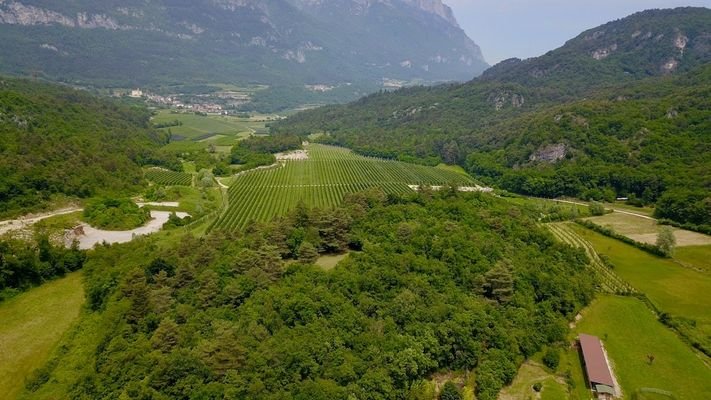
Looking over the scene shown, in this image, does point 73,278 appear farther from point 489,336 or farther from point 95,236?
point 489,336

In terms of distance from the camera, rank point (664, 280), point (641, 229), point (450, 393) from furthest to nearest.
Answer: point (641, 229)
point (664, 280)
point (450, 393)

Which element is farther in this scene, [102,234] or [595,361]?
[102,234]

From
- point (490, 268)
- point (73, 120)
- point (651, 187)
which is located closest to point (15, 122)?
point (73, 120)

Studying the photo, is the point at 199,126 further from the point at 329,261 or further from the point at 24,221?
the point at 329,261

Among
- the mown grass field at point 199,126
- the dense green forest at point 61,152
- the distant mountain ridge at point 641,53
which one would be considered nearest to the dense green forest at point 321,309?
the dense green forest at point 61,152

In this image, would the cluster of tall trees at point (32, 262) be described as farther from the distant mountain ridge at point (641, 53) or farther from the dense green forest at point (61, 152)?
the distant mountain ridge at point (641, 53)

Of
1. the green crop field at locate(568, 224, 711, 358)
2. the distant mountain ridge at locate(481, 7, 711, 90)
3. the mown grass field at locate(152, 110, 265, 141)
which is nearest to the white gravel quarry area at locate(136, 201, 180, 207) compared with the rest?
the green crop field at locate(568, 224, 711, 358)

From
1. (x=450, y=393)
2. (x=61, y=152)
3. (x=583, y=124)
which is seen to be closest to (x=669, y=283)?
(x=450, y=393)
